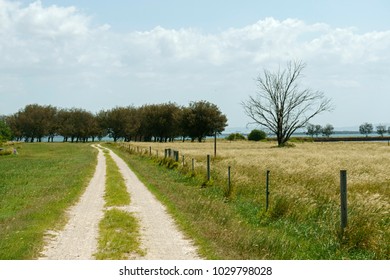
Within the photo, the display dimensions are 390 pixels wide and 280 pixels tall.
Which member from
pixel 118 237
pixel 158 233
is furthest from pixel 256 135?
pixel 118 237

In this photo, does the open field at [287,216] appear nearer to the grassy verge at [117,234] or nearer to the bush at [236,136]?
the grassy verge at [117,234]

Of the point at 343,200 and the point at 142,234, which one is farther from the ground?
the point at 343,200

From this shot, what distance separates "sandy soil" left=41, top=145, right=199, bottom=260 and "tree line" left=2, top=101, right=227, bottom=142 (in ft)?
342

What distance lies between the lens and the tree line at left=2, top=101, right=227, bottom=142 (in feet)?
407

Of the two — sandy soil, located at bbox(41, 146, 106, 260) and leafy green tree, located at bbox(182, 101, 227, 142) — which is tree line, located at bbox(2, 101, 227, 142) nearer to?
leafy green tree, located at bbox(182, 101, 227, 142)

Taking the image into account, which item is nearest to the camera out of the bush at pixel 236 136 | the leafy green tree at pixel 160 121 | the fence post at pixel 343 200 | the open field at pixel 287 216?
the open field at pixel 287 216

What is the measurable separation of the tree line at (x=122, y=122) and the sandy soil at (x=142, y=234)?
104 m

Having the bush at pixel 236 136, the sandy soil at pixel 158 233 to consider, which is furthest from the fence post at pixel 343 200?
the bush at pixel 236 136

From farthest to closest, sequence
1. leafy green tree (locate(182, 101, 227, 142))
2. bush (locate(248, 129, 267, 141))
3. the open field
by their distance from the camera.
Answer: bush (locate(248, 129, 267, 141)), leafy green tree (locate(182, 101, 227, 142)), the open field

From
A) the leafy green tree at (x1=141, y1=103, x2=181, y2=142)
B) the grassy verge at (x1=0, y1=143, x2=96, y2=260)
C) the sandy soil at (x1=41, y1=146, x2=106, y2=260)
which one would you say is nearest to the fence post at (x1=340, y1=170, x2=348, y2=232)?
the sandy soil at (x1=41, y1=146, x2=106, y2=260)

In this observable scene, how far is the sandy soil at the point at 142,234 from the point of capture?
404 inches

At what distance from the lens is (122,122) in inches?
5428

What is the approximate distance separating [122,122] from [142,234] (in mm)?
127559

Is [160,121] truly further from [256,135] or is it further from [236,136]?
[256,135]
